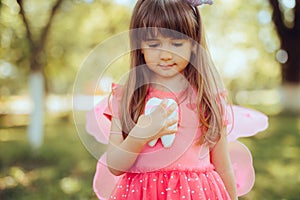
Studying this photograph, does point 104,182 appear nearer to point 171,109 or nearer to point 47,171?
point 171,109

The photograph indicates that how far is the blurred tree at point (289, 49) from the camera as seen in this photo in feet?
29.9

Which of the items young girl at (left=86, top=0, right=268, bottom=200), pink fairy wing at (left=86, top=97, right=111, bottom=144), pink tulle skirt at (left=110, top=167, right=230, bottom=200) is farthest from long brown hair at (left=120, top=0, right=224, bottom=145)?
pink fairy wing at (left=86, top=97, right=111, bottom=144)

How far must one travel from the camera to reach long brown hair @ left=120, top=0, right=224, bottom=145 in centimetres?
156

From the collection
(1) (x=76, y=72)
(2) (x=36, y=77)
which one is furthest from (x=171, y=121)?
(1) (x=76, y=72)

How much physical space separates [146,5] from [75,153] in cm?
438

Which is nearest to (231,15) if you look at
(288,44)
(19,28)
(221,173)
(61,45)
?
(288,44)

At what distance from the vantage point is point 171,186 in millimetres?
1559

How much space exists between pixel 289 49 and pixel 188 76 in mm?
8499

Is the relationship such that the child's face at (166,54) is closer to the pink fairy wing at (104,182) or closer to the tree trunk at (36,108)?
the pink fairy wing at (104,182)

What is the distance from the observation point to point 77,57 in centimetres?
1162

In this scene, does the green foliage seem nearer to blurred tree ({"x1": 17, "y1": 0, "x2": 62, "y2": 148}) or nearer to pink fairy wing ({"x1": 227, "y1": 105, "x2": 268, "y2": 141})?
blurred tree ({"x1": 17, "y1": 0, "x2": 62, "y2": 148})

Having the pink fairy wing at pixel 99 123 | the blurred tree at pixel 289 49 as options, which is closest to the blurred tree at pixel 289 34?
the blurred tree at pixel 289 49

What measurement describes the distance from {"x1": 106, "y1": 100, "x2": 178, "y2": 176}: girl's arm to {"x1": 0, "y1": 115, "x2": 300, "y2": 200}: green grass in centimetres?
171

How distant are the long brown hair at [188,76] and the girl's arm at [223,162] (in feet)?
0.19
